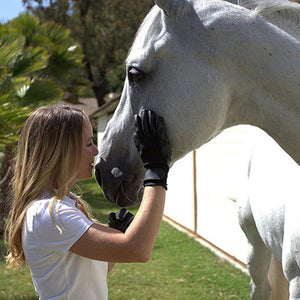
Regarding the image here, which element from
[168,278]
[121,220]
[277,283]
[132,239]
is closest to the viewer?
[132,239]

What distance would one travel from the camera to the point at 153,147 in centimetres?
136

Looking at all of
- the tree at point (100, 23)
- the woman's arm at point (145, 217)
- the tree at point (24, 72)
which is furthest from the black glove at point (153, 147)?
the tree at point (100, 23)

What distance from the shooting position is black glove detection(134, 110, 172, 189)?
1343mm

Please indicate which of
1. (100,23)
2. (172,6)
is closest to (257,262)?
(172,6)

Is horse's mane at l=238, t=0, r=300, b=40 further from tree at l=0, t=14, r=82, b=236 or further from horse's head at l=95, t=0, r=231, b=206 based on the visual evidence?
tree at l=0, t=14, r=82, b=236

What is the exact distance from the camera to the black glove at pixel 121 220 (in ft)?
5.77

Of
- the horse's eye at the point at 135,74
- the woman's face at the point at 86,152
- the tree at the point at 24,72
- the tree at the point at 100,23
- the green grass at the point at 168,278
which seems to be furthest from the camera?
the tree at the point at 100,23

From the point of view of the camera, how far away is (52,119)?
150cm

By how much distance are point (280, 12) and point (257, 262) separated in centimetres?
211

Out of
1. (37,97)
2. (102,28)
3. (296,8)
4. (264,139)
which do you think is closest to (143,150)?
(296,8)

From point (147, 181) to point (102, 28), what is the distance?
2627cm

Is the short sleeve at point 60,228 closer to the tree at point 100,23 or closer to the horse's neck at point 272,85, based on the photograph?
the horse's neck at point 272,85

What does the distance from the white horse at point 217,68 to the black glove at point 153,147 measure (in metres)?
0.05

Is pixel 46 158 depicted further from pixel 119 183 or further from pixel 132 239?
pixel 132 239
